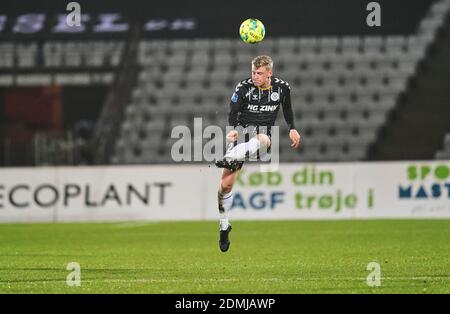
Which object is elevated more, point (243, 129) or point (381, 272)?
point (243, 129)

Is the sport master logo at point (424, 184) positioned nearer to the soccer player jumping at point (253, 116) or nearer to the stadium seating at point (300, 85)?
the stadium seating at point (300, 85)

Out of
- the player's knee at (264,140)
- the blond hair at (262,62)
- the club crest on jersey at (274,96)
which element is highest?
the blond hair at (262,62)

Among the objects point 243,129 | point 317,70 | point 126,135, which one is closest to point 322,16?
point 317,70

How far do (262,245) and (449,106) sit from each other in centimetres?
1102

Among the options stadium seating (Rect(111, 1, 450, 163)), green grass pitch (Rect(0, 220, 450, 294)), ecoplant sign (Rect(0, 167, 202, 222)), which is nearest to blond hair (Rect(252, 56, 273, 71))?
green grass pitch (Rect(0, 220, 450, 294))

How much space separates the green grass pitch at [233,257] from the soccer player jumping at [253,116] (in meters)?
0.86

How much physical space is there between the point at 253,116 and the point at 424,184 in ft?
31.8

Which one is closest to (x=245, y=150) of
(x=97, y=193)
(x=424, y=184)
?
(x=424, y=184)

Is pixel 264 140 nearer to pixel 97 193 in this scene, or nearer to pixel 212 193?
pixel 212 193

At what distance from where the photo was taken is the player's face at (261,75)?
1159 centimetres

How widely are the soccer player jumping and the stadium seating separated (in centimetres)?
1293

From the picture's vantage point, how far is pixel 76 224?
20.9m

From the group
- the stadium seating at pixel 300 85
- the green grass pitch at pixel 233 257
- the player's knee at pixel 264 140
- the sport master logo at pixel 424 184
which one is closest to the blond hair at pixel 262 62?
the player's knee at pixel 264 140
